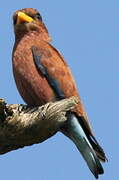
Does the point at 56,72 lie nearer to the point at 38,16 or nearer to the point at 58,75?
the point at 58,75

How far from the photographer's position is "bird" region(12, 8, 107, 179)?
6199 millimetres

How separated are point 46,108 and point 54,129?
0.20 m

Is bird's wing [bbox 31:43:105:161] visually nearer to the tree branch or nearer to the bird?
the bird

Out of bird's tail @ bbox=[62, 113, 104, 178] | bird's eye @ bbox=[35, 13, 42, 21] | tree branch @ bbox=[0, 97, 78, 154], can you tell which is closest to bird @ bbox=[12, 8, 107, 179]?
bird's tail @ bbox=[62, 113, 104, 178]

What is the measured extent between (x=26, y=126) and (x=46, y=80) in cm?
276

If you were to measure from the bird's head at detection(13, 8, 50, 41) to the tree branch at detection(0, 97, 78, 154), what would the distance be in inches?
145

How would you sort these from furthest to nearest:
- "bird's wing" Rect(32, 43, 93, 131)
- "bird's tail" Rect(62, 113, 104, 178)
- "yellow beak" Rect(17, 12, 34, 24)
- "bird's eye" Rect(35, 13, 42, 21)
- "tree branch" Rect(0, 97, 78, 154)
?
"bird's eye" Rect(35, 13, 42, 21)
"yellow beak" Rect(17, 12, 34, 24)
"bird's wing" Rect(32, 43, 93, 131)
"bird's tail" Rect(62, 113, 104, 178)
"tree branch" Rect(0, 97, 78, 154)

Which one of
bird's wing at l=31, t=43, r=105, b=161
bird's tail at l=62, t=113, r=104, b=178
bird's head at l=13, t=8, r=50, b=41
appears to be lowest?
bird's tail at l=62, t=113, r=104, b=178

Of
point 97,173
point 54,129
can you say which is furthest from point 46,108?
point 97,173

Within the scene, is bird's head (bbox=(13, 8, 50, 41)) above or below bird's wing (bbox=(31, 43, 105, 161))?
above

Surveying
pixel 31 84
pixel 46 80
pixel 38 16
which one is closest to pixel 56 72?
pixel 46 80

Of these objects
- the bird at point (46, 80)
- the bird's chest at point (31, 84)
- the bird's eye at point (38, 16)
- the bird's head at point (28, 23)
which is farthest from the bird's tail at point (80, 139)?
the bird's eye at point (38, 16)

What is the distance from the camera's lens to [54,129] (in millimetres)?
4285

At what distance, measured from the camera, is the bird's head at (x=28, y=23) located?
25.6ft
